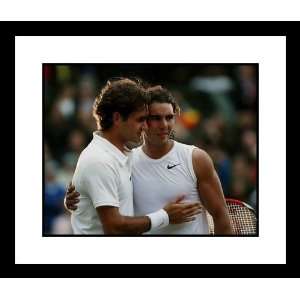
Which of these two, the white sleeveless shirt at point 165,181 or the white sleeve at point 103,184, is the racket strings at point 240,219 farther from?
the white sleeve at point 103,184

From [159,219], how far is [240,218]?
2.59ft

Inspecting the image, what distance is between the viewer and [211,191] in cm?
547

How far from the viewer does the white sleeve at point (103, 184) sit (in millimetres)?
5008

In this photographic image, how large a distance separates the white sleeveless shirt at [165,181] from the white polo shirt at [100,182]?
0.17 m

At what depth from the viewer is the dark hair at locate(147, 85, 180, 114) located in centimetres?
537

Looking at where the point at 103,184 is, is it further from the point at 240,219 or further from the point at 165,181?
the point at 240,219

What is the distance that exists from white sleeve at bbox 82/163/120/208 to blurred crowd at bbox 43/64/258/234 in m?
0.73
